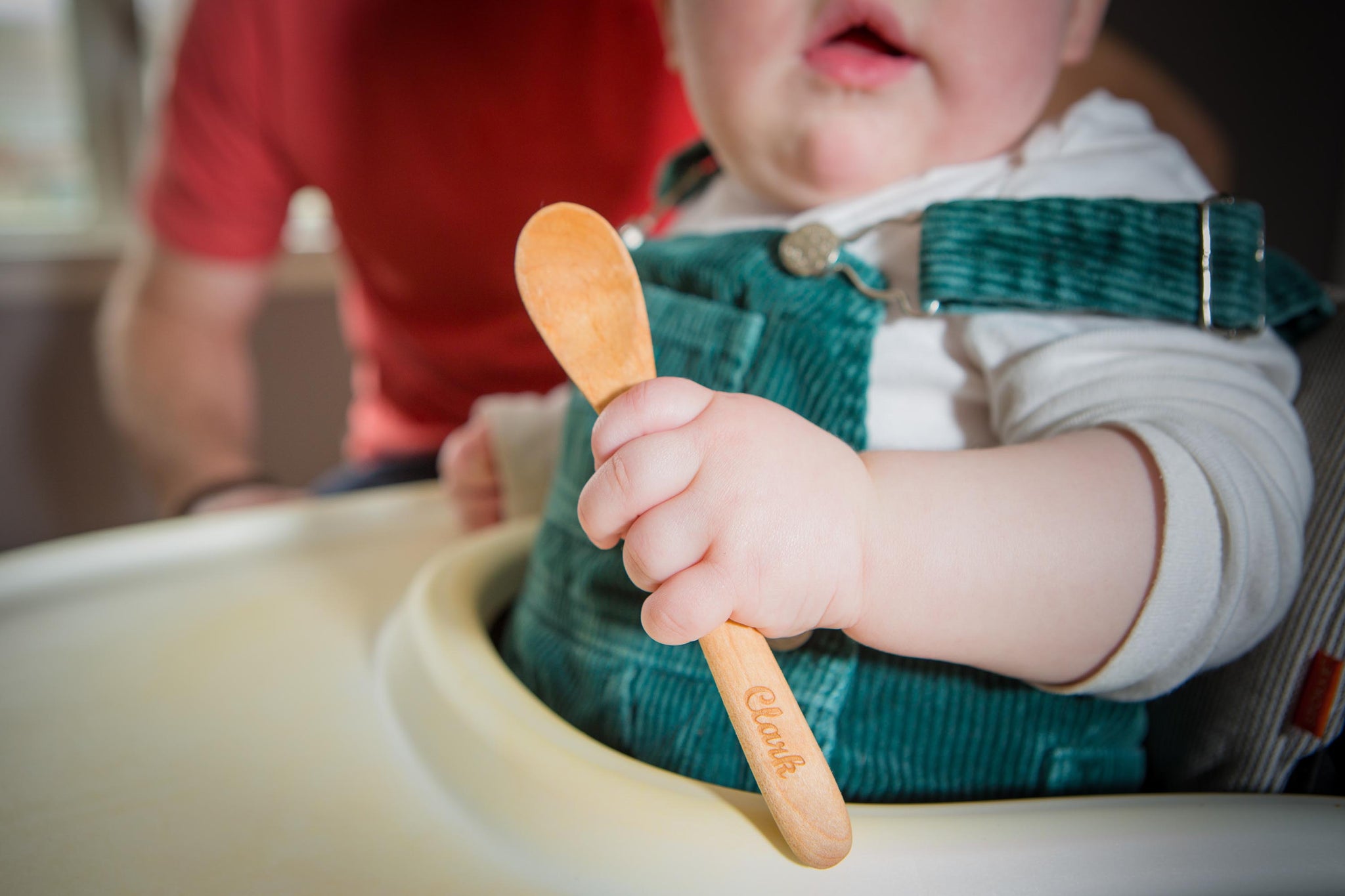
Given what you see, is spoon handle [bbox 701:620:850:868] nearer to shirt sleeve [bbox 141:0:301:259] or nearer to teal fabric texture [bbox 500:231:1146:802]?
teal fabric texture [bbox 500:231:1146:802]

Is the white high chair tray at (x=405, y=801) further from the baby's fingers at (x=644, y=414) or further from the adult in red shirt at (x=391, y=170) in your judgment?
the adult in red shirt at (x=391, y=170)

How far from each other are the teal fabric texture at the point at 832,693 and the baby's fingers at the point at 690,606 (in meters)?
0.11

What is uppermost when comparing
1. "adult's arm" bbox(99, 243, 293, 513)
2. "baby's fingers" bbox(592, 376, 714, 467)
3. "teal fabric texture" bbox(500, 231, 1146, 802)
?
"baby's fingers" bbox(592, 376, 714, 467)

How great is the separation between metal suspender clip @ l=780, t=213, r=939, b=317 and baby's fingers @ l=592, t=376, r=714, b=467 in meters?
0.14

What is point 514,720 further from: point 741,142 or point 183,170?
point 183,170

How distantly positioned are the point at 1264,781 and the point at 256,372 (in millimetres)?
1642

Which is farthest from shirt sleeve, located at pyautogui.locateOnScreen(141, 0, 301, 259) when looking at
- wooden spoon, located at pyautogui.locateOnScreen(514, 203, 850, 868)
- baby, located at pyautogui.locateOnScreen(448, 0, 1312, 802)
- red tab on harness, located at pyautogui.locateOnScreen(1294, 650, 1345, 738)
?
red tab on harness, located at pyautogui.locateOnScreen(1294, 650, 1345, 738)

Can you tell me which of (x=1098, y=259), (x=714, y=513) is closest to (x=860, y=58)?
(x=1098, y=259)

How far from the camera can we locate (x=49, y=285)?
1.47m

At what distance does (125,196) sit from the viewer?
1.65 meters

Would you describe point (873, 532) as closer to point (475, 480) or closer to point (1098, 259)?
point (1098, 259)

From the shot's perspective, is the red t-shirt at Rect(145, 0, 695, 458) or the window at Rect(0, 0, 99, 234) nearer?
the red t-shirt at Rect(145, 0, 695, 458)

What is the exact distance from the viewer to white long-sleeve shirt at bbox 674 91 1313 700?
308mm

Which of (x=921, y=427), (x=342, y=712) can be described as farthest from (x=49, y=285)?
(x=921, y=427)
